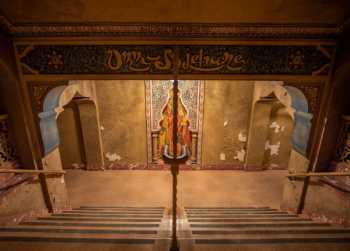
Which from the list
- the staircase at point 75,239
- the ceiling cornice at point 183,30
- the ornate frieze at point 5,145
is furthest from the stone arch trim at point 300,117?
the ornate frieze at point 5,145

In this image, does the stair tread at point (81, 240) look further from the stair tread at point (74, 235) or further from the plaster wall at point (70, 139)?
the plaster wall at point (70, 139)

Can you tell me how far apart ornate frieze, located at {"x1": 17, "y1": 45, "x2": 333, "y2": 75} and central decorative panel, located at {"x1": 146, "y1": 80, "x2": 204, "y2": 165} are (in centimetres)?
304

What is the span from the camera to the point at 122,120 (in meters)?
6.66

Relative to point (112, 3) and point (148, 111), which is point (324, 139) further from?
point (148, 111)

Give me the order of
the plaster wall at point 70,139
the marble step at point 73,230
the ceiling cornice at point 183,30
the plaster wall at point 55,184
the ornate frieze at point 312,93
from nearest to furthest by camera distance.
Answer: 1. the marble step at point 73,230
2. the ceiling cornice at point 183,30
3. the ornate frieze at point 312,93
4. the plaster wall at point 55,184
5. the plaster wall at point 70,139

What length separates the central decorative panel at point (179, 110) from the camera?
642 cm

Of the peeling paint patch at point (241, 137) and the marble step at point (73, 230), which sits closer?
the marble step at point (73, 230)

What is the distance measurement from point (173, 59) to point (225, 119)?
12.5 ft

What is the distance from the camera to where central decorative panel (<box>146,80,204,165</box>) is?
6.42 metres

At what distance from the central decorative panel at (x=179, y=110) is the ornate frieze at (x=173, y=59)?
9.97 ft

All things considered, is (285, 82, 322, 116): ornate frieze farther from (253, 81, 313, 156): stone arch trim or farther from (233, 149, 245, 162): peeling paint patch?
(233, 149, 245, 162): peeling paint patch

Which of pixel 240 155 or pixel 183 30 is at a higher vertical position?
pixel 183 30

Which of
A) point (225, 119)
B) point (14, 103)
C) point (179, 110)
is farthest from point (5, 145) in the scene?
point (225, 119)

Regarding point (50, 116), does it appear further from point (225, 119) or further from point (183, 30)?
point (225, 119)
